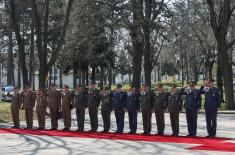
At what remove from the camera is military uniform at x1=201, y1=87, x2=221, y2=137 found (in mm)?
17656

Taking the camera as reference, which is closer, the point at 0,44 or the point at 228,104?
the point at 228,104

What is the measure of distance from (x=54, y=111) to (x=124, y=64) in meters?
63.8

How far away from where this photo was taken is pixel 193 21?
143 ft

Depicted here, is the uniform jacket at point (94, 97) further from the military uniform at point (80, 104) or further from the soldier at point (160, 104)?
the soldier at point (160, 104)

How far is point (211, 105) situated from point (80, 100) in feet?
17.7

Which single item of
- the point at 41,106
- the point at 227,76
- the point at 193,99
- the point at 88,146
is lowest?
the point at 88,146

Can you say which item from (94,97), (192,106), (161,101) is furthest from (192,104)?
(94,97)

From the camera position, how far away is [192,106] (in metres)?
18.0

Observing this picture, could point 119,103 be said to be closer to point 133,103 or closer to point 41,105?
point 133,103

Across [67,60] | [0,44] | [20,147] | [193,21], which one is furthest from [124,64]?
[20,147]

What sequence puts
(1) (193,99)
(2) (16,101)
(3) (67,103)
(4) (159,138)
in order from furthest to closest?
(2) (16,101), (3) (67,103), (1) (193,99), (4) (159,138)

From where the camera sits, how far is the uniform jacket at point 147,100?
18.9 m

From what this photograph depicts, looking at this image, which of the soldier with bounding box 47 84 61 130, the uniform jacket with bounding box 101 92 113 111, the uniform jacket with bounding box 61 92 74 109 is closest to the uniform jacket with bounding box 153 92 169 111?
the uniform jacket with bounding box 101 92 113 111

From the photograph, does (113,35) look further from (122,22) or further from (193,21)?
(193,21)
